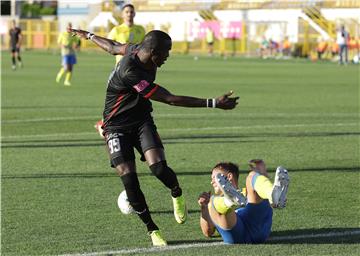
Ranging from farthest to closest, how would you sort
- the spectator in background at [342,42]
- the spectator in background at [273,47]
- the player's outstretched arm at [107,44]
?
the spectator in background at [273,47] → the spectator in background at [342,42] → the player's outstretched arm at [107,44]

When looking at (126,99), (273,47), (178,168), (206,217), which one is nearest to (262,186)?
(206,217)

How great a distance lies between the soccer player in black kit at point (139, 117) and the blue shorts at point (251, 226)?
615 mm

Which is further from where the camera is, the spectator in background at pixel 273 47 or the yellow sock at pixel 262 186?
the spectator in background at pixel 273 47

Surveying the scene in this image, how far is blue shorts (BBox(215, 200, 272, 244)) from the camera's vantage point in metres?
8.15

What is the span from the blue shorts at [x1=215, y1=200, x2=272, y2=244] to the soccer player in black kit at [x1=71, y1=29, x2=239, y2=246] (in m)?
0.61

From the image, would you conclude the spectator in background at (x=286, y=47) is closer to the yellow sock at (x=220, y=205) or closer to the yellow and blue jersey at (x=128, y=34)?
the yellow and blue jersey at (x=128, y=34)

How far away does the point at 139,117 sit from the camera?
857 centimetres

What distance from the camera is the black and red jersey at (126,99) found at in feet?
27.3

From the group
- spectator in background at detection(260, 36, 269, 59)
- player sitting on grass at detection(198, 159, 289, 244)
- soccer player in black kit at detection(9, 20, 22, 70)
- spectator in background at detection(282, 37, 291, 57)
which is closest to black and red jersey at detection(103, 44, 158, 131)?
player sitting on grass at detection(198, 159, 289, 244)

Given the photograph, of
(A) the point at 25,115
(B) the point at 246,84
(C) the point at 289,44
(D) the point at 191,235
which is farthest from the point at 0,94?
(C) the point at 289,44

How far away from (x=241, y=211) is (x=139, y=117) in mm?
1321

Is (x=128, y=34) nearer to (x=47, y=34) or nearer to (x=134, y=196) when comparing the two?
(x=134, y=196)

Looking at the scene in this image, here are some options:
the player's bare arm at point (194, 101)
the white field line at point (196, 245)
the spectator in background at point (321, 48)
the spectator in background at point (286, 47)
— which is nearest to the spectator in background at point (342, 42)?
the spectator in background at point (321, 48)

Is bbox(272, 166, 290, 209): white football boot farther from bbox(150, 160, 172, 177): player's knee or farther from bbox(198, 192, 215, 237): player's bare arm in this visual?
bbox(150, 160, 172, 177): player's knee
